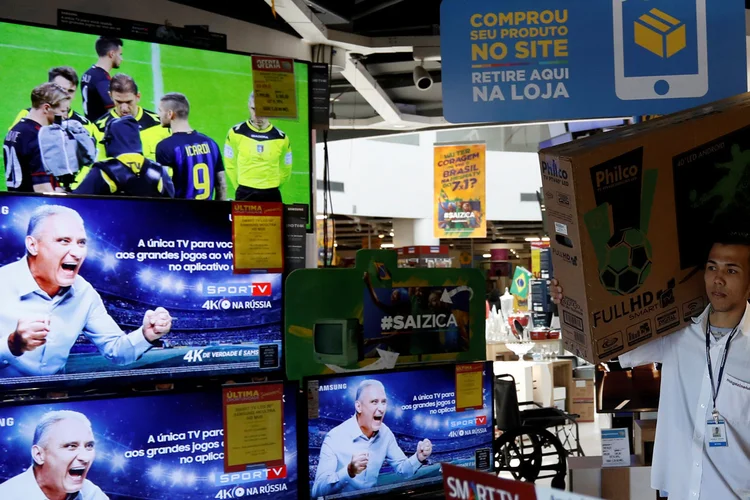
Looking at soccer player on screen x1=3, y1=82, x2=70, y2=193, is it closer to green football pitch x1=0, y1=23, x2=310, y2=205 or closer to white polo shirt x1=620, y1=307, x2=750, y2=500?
green football pitch x1=0, y1=23, x2=310, y2=205

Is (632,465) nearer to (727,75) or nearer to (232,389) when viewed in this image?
(727,75)

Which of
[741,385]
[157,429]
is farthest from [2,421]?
[741,385]

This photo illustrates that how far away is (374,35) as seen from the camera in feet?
23.1

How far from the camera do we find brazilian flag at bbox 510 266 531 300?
51.5ft

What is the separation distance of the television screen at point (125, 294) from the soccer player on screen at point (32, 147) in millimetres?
1450

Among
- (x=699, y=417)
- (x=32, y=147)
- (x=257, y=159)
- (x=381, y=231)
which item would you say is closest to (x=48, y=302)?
(x=32, y=147)

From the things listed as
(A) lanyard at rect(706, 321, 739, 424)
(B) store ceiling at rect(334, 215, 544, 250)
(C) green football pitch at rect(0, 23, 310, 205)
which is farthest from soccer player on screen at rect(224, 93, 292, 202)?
(B) store ceiling at rect(334, 215, 544, 250)

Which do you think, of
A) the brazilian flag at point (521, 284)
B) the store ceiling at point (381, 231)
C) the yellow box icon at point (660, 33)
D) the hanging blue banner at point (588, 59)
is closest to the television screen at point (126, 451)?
the hanging blue banner at point (588, 59)

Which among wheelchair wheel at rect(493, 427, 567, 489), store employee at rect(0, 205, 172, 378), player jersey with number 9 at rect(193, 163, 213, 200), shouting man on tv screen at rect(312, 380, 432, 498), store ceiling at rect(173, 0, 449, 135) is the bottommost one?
wheelchair wheel at rect(493, 427, 567, 489)

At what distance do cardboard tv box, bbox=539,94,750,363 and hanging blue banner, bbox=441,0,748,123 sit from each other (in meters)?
0.32

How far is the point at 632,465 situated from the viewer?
13.2 ft

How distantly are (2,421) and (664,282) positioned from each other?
2.02m

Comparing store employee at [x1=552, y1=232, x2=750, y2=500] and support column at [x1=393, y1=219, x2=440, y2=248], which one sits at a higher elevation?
support column at [x1=393, y1=219, x2=440, y2=248]

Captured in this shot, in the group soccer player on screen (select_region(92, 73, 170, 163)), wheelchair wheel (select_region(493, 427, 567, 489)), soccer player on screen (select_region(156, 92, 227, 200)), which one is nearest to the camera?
soccer player on screen (select_region(92, 73, 170, 163))
